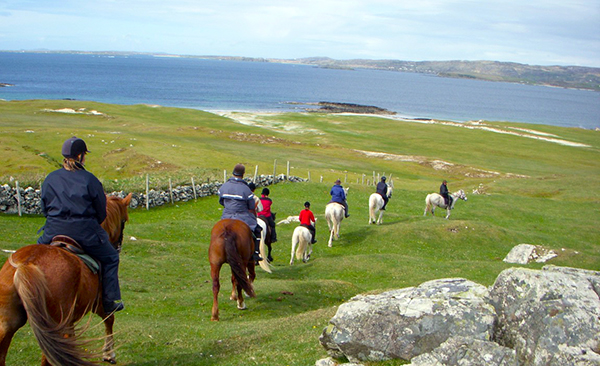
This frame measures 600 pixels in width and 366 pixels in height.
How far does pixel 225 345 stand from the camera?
11.8 metres

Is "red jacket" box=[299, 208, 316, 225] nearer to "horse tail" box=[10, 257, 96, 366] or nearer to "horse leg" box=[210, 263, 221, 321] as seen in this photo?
"horse leg" box=[210, 263, 221, 321]

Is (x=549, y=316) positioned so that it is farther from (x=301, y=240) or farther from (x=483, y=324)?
(x=301, y=240)

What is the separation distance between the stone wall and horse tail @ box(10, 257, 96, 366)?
27.6 metres

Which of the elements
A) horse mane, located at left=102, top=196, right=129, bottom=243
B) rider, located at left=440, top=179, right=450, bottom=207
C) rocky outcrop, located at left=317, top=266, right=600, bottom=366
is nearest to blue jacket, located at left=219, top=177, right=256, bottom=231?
A: horse mane, located at left=102, top=196, right=129, bottom=243

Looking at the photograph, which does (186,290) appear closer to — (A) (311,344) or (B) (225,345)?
(B) (225,345)

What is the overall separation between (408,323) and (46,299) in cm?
682

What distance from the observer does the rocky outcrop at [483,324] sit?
26.7 feet

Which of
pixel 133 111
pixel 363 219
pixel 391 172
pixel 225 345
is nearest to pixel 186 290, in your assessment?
pixel 225 345

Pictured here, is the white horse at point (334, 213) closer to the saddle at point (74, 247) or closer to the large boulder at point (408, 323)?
the large boulder at point (408, 323)

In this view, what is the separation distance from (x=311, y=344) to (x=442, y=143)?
9191 centimetres

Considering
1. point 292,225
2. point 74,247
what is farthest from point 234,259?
point 292,225

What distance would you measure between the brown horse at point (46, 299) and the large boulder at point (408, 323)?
4769 millimetres

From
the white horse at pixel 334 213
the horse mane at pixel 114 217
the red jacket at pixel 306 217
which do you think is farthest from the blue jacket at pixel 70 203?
the white horse at pixel 334 213

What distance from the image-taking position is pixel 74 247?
29.7ft
